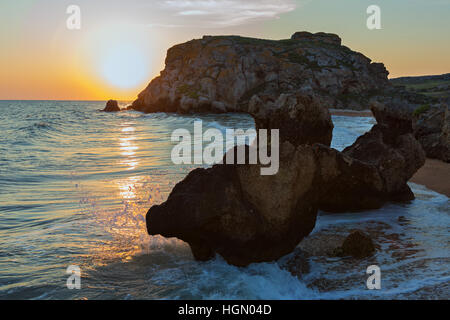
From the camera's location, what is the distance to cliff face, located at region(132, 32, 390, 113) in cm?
7375

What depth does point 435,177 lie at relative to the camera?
1411 cm

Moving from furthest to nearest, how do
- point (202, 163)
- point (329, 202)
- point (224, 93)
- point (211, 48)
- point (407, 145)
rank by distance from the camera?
point (211, 48), point (224, 93), point (202, 163), point (407, 145), point (329, 202)

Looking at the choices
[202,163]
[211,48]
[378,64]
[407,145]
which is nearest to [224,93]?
[211,48]

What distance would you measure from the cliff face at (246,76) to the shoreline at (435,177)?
2122 inches

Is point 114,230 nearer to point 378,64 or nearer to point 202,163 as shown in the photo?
point 202,163

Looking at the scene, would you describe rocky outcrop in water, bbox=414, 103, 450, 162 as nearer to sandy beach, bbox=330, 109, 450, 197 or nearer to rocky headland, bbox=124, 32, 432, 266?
sandy beach, bbox=330, 109, 450, 197

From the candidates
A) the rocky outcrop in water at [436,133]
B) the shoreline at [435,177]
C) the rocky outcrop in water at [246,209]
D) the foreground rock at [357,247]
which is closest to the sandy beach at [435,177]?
the shoreline at [435,177]

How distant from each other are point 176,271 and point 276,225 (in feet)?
5.91

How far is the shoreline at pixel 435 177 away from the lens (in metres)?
12.6

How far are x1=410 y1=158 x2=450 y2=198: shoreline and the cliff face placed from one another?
5390 cm

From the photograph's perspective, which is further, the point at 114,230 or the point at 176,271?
the point at 114,230

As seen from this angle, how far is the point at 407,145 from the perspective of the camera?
11.3m
